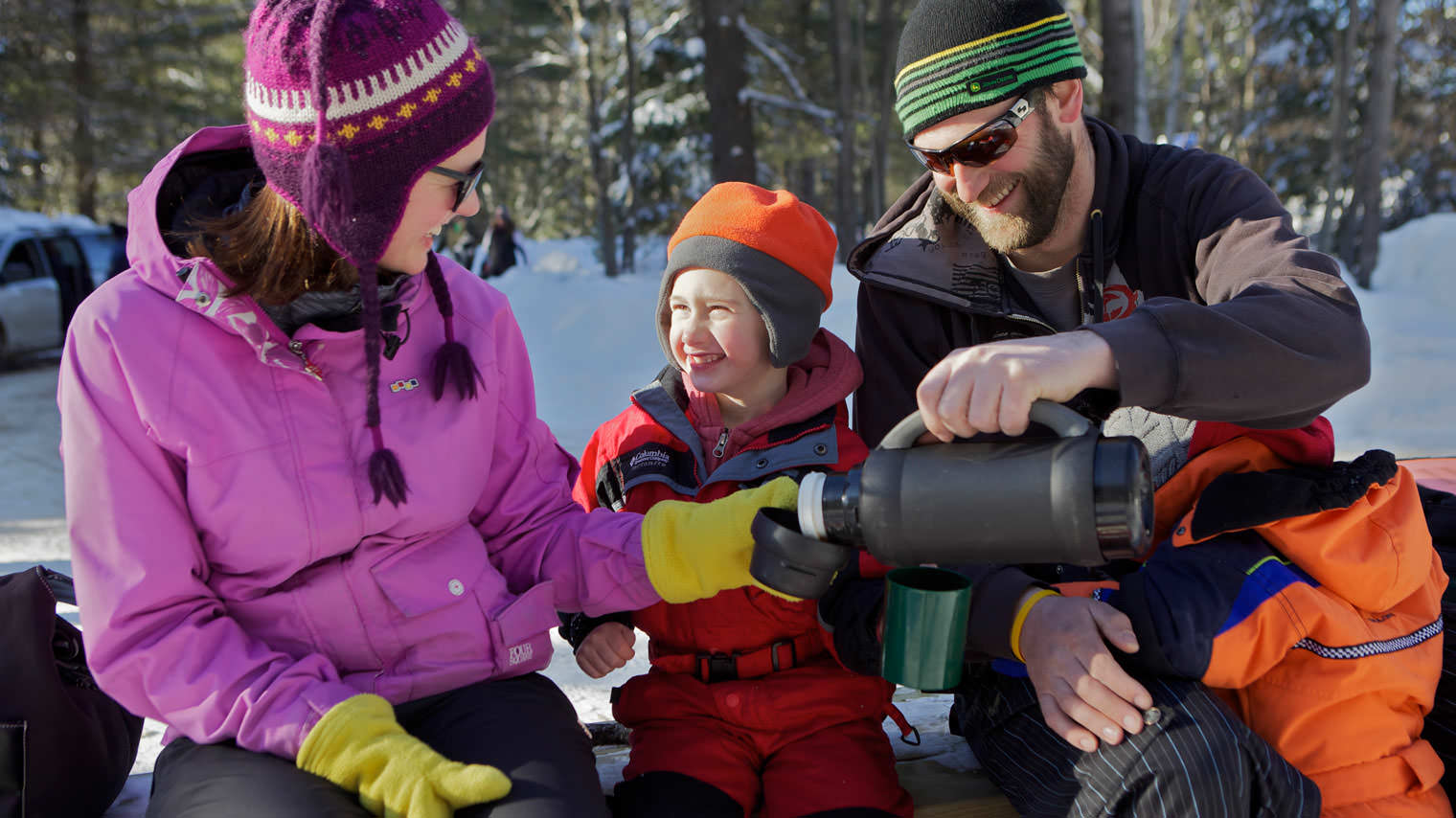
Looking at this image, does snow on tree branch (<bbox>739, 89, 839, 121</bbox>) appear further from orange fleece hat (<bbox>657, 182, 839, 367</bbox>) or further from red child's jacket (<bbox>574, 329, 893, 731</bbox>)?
red child's jacket (<bbox>574, 329, 893, 731</bbox>)

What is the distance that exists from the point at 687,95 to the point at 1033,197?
1709 cm

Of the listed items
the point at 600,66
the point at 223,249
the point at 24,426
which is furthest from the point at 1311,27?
the point at 223,249

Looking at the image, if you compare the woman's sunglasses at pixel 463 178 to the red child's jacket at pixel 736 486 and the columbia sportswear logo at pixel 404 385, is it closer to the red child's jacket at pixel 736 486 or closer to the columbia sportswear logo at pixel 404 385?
the columbia sportswear logo at pixel 404 385

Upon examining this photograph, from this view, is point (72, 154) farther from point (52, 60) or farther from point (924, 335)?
point (924, 335)

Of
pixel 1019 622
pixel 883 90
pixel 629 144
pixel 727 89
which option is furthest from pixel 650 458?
pixel 883 90

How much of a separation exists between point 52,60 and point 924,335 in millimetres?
22529

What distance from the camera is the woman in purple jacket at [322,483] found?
164 cm

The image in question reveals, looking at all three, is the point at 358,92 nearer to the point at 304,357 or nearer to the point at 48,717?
the point at 304,357

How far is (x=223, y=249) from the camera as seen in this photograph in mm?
1794

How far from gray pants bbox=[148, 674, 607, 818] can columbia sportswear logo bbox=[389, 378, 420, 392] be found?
55 cm

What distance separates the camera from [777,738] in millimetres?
2094

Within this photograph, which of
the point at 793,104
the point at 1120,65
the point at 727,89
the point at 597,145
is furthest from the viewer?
the point at 597,145

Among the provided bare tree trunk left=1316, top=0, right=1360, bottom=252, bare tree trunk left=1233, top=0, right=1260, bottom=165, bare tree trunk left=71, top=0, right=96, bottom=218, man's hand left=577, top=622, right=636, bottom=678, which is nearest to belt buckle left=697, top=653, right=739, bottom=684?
man's hand left=577, top=622, right=636, bottom=678

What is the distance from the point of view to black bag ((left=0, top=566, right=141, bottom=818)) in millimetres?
1748
